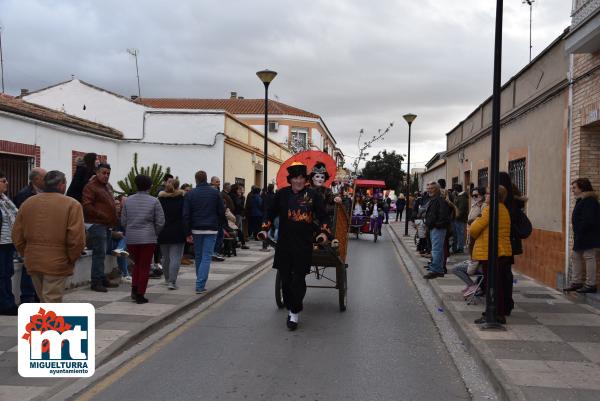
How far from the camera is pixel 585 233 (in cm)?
869

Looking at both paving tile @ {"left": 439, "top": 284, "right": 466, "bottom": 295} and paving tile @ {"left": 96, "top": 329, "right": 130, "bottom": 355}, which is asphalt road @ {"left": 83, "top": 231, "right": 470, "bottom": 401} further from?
paving tile @ {"left": 439, "top": 284, "right": 466, "bottom": 295}

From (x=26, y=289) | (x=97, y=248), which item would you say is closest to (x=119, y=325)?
(x=26, y=289)

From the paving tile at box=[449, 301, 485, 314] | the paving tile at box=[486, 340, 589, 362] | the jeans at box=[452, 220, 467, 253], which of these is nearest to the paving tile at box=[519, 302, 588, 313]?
the paving tile at box=[449, 301, 485, 314]

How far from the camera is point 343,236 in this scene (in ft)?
27.9

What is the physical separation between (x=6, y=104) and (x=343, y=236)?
31.5 ft

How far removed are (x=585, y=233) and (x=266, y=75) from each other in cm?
1063

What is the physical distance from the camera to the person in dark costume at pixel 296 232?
709cm

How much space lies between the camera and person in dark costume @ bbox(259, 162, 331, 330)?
709 cm

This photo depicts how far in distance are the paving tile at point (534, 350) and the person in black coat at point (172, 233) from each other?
506cm

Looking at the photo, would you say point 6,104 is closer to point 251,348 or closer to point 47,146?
point 47,146

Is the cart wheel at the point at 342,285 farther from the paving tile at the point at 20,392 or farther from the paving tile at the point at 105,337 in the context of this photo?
the paving tile at the point at 20,392

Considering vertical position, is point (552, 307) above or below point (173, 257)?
below

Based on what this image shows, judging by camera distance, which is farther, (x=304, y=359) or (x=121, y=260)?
(x=121, y=260)

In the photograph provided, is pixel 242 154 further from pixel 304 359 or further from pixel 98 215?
pixel 304 359
